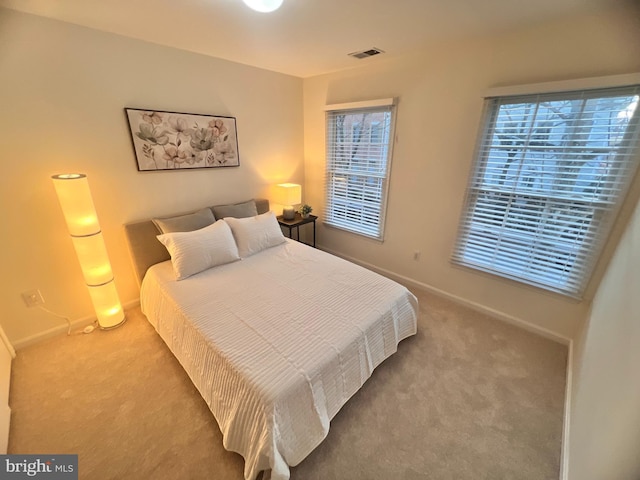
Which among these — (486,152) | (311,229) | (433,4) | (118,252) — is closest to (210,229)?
(118,252)

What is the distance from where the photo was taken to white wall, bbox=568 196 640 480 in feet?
2.30

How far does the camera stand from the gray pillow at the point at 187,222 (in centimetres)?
229

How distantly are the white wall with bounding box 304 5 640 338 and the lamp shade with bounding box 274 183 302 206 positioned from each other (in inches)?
29.2

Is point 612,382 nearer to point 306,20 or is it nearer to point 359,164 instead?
point 306,20

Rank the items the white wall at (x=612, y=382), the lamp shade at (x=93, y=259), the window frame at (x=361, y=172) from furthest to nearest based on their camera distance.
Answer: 1. the window frame at (x=361, y=172)
2. the lamp shade at (x=93, y=259)
3. the white wall at (x=612, y=382)

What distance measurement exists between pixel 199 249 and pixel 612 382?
2465 mm

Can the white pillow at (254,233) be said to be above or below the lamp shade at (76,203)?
below

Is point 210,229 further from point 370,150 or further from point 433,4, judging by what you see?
point 433,4

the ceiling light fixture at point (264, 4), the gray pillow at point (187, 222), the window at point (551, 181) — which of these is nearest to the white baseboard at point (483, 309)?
the window at point (551, 181)

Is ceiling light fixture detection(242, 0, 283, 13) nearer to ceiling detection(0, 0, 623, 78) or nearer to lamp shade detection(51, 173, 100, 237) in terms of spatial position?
ceiling detection(0, 0, 623, 78)

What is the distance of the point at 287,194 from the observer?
305cm

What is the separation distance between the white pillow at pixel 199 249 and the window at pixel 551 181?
7.24 feet

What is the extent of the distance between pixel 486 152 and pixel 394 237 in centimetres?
121

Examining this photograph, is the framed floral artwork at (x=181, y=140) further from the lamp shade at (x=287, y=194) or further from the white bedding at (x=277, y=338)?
the white bedding at (x=277, y=338)
